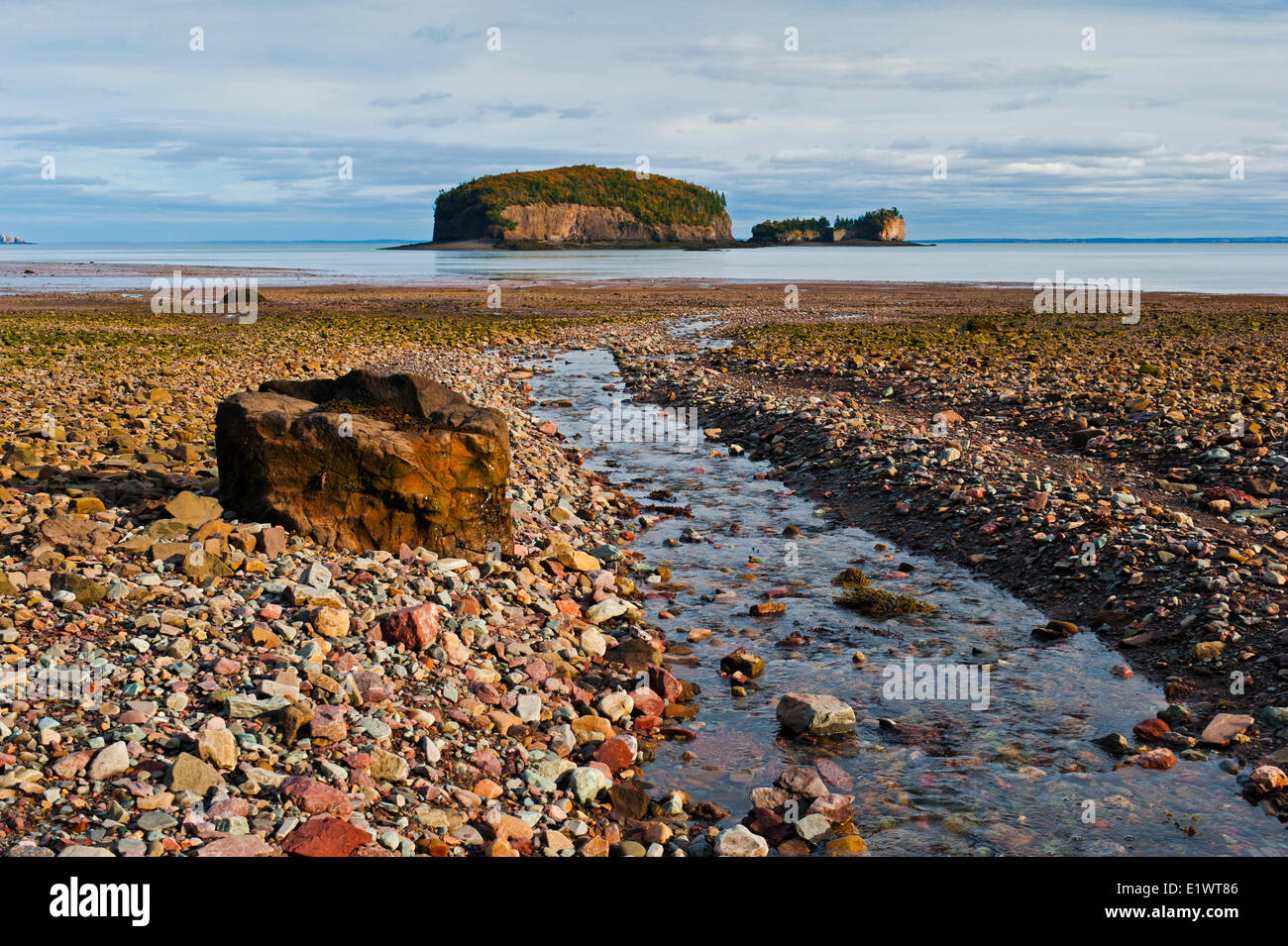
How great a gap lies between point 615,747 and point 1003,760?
9.57 ft

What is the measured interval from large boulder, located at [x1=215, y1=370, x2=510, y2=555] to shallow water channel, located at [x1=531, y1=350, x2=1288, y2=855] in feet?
7.71

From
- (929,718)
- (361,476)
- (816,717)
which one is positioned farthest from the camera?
(361,476)

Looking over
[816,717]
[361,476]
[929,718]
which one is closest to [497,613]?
[361,476]

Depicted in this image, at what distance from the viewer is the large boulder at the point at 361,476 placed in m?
10.3

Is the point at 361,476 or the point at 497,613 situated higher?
the point at 361,476

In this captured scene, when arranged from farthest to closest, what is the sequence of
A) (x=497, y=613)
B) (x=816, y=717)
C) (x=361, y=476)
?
(x=361, y=476), (x=497, y=613), (x=816, y=717)

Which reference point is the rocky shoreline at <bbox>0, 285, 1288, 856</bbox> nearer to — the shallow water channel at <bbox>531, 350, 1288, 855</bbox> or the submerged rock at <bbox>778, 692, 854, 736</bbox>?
the shallow water channel at <bbox>531, 350, 1288, 855</bbox>

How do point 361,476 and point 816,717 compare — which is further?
point 361,476

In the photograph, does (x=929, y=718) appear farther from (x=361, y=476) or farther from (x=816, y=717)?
(x=361, y=476)

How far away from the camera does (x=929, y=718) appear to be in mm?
8188

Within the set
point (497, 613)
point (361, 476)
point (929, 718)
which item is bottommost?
point (929, 718)

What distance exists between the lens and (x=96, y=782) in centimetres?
573

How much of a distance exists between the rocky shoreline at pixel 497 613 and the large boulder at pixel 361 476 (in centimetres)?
35

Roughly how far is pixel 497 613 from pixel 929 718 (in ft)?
13.2
